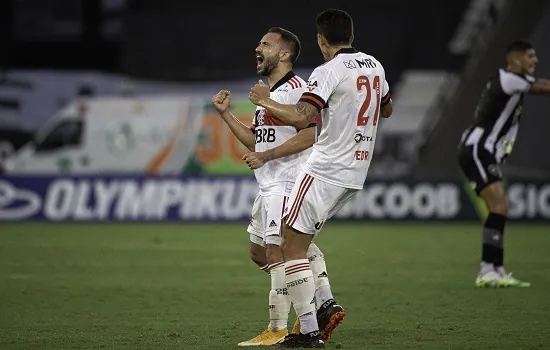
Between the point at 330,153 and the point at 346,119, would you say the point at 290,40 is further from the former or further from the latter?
the point at 330,153

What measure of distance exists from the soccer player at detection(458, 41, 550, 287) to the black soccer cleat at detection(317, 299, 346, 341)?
392 centimetres

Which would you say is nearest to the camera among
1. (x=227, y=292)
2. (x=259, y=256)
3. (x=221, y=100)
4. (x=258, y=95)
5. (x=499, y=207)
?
(x=258, y=95)

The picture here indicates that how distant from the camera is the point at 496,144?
37.8 feet

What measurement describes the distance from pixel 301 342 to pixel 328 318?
1.34 ft

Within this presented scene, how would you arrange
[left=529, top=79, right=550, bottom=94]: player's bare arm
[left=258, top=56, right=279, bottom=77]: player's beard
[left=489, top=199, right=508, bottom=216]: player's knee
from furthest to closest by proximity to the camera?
[left=489, top=199, right=508, bottom=216]: player's knee
[left=529, top=79, right=550, bottom=94]: player's bare arm
[left=258, top=56, right=279, bottom=77]: player's beard

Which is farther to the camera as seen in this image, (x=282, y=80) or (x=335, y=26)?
(x=282, y=80)

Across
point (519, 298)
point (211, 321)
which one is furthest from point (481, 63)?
point (211, 321)

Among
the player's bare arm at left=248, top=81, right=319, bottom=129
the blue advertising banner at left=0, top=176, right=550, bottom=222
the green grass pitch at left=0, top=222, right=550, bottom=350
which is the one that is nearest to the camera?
the player's bare arm at left=248, top=81, right=319, bottom=129

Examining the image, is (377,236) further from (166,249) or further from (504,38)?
(504,38)

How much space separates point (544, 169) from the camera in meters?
22.1

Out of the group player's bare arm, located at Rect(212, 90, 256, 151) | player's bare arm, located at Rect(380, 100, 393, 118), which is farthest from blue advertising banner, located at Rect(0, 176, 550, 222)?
player's bare arm, located at Rect(380, 100, 393, 118)

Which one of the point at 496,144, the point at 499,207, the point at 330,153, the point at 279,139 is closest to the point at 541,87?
the point at 496,144

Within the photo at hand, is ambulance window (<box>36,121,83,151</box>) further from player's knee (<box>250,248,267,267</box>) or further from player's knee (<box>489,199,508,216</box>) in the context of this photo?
player's knee (<box>250,248,267,267</box>)

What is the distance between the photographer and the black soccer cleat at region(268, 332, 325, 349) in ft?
23.3
